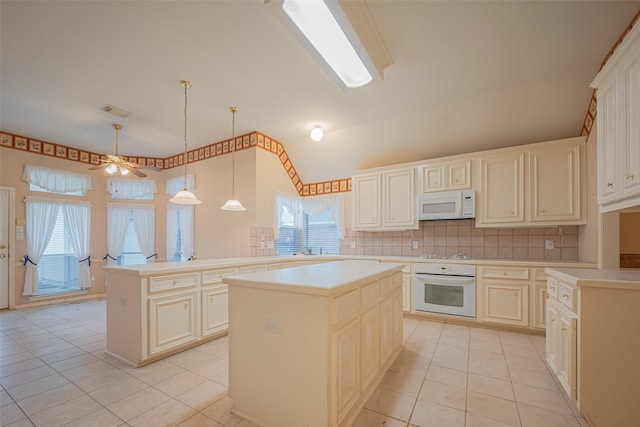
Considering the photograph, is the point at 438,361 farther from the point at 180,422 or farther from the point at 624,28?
the point at 624,28

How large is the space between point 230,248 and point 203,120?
2154mm

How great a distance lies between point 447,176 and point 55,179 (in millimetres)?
6731

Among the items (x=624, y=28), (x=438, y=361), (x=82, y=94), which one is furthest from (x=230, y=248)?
(x=624, y=28)

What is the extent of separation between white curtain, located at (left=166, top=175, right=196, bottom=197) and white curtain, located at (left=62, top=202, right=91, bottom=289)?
4.75 ft

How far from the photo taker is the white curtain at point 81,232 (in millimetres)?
→ 5000

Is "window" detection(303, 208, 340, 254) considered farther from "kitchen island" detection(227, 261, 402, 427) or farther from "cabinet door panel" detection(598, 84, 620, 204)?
"cabinet door panel" detection(598, 84, 620, 204)

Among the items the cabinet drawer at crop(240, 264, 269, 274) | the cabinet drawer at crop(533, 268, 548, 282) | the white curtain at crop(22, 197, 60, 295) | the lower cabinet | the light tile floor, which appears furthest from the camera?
the white curtain at crop(22, 197, 60, 295)

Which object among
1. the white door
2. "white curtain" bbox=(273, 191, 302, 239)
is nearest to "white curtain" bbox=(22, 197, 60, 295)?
the white door

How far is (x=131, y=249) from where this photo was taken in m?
5.77

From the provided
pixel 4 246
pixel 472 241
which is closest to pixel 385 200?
pixel 472 241

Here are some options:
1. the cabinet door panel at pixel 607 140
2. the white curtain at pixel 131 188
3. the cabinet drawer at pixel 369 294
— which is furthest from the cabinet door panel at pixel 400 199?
the white curtain at pixel 131 188

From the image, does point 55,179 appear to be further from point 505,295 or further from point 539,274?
point 539,274

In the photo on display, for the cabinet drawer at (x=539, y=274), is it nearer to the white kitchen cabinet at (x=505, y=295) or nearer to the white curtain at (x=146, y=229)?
the white kitchen cabinet at (x=505, y=295)

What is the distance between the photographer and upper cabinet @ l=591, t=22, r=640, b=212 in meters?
1.83
